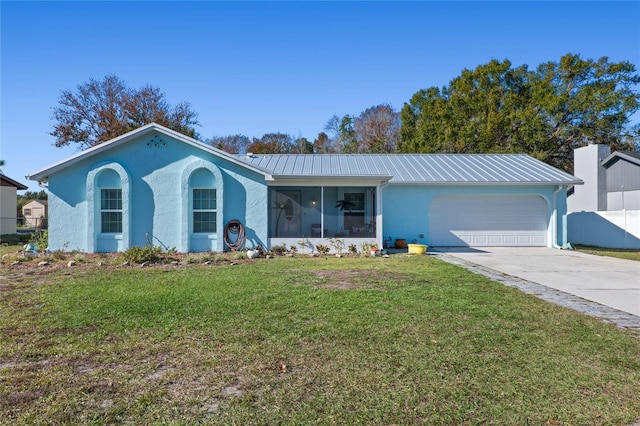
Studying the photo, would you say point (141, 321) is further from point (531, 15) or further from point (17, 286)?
point (531, 15)

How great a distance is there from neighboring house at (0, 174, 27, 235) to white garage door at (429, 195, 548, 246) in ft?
87.6

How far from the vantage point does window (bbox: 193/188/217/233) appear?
42.7 feet

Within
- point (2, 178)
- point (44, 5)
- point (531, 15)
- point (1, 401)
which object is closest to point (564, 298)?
point (1, 401)

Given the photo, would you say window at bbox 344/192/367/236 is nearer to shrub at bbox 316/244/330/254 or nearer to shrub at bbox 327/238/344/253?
shrub at bbox 327/238/344/253

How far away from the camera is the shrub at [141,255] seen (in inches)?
426

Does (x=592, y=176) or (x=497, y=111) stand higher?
(x=497, y=111)

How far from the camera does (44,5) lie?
10023 millimetres

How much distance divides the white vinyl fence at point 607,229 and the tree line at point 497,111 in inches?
364

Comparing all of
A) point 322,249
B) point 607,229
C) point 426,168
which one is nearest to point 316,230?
point 322,249

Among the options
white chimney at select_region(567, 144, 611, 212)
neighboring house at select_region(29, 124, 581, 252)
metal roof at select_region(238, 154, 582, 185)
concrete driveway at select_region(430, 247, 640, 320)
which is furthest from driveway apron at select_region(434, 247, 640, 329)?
white chimney at select_region(567, 144, 611, 212)

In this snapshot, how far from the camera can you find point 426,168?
54.9 feet

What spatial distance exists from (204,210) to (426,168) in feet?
32.0

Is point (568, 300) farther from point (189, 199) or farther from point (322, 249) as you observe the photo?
point (189, 199)

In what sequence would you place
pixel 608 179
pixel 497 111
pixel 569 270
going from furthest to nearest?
pixel 497 111 → pixel 608 179 → pixel 569 270
